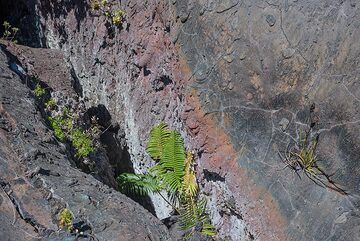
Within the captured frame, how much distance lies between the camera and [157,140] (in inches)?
261

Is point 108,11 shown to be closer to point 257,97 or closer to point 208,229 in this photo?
point 257,97

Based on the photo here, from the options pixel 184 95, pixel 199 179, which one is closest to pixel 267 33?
pixel 184 95

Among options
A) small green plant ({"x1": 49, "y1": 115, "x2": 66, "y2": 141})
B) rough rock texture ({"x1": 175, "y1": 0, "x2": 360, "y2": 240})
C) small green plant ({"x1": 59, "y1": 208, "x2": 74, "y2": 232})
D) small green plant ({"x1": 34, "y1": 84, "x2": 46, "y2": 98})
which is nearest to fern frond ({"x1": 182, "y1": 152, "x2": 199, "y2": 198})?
rough rock texture ({"x1": 175, "y1": 0, "x2": 360, "y2": 240})

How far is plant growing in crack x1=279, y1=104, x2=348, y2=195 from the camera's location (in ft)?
17.0

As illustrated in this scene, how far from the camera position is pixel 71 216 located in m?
3.92

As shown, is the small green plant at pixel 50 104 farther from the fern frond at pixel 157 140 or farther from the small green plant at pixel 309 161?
the small green plant at pixel 309 161

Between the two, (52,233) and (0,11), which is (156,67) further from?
(0,11)

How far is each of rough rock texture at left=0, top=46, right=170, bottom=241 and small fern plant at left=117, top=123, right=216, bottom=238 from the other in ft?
5.78

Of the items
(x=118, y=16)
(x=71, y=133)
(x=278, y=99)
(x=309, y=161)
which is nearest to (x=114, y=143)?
(x=71, y=133)

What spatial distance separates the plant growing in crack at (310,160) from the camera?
5.19 m

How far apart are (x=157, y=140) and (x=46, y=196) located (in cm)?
271

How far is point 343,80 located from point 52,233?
304 centimetres

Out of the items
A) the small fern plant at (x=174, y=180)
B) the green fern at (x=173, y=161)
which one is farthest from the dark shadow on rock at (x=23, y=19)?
the green fern at (x=173, y=161)

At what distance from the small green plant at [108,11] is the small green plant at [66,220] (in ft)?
11.1
